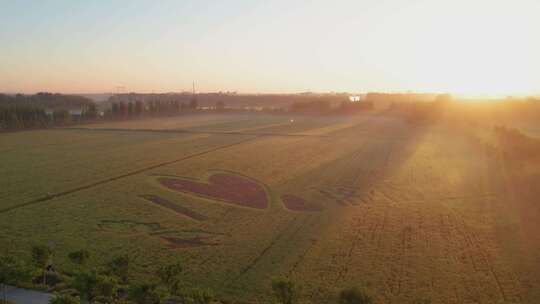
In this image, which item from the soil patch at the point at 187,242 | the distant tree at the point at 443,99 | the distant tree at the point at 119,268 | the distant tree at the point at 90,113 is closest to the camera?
the distant tree at the point at 119,268

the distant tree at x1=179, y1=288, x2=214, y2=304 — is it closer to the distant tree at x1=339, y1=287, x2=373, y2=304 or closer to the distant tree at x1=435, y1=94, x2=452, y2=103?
the distant tree at x1=339, y1=287, x2=373, y2=304

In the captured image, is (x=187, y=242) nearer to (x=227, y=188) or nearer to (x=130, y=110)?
(x=227, y=188)

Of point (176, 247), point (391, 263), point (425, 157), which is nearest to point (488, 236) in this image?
point (391, 263)

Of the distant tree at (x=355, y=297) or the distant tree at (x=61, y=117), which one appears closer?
the distant tree at (x=355, y=297)

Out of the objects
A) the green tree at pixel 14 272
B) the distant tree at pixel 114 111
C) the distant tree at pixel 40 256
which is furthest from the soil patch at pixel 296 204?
the distant tree at pixel 114 111

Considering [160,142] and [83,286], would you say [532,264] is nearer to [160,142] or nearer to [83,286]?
→ [83,286]

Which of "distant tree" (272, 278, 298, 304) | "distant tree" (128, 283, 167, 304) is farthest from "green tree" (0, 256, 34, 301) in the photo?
"distant tree" (272, 278, 298, 304)

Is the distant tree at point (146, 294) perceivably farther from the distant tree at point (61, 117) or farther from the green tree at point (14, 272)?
the distant tree at point (61, 117)
